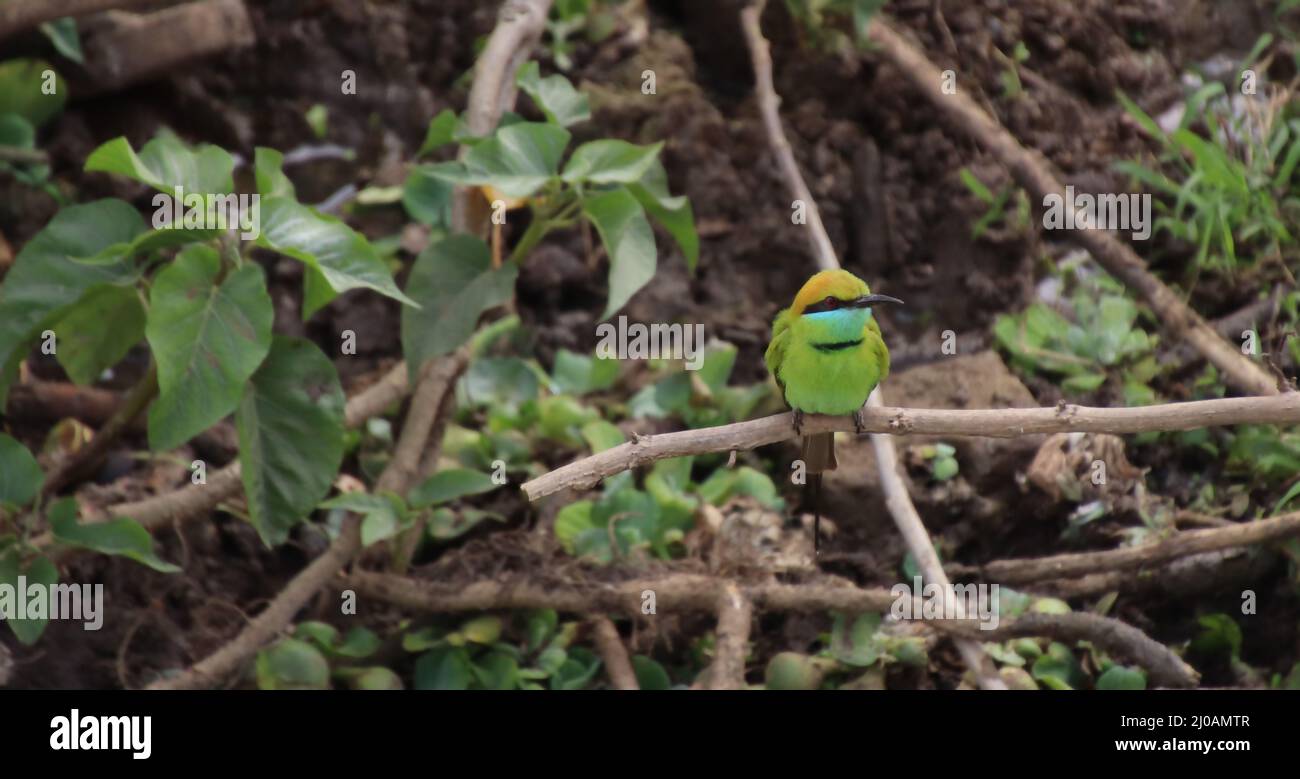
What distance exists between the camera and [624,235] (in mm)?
3512

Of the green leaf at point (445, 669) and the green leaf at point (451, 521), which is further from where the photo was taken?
the green leaf at point (451, 521)

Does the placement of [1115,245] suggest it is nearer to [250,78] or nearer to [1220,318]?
[1220,318]

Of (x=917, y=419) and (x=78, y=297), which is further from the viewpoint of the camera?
(x=78, y=297)

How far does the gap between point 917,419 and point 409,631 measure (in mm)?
1682

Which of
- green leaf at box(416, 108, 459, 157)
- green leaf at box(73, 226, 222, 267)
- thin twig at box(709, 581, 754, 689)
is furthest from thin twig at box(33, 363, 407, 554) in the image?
thin twig at box(709, 581, 754, 689)

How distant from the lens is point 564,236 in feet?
15.9

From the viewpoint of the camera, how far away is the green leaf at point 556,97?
12.0 feet

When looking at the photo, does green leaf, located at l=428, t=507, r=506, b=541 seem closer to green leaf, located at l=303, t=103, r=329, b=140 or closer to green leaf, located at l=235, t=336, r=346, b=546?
green leaf, located at l=235, t=336, r=346, b=546

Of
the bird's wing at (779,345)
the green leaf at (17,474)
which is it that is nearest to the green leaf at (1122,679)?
the bird's wing at (779,345)

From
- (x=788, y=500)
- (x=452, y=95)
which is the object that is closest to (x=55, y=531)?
(x=788, y=500)

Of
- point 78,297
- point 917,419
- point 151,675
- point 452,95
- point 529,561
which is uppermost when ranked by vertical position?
point 452,95

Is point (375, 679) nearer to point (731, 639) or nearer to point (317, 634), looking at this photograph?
point (317, 634)

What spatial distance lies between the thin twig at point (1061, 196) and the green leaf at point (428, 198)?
5.13 feet

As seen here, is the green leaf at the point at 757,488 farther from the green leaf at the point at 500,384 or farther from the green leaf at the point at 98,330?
the green leaf at the point at 98,330
